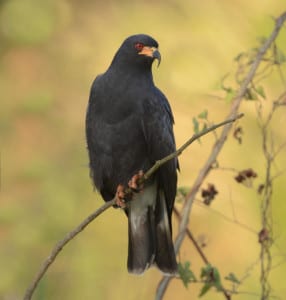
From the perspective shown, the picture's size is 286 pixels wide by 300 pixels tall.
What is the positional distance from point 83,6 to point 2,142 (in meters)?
1.21

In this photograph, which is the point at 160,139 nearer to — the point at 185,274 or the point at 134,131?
the point at 134,131

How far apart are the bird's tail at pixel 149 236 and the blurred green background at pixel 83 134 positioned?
1.00 meters

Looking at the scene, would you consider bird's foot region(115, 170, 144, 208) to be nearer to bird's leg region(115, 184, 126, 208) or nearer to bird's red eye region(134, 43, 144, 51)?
bird's leg region(115, 184, 126, 208)

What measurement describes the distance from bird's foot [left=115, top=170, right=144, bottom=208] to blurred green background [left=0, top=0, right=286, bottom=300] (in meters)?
1.36

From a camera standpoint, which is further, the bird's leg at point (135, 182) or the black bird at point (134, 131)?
the black bird at point (134, 131)

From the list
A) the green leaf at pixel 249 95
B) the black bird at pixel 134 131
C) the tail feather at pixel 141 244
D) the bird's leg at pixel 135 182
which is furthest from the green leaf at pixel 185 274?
the green leaf at pixel 249 95

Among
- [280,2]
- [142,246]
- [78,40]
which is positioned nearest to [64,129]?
[78,40]

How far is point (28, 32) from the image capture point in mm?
9273

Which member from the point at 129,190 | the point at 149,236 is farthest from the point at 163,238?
the point at 129,190

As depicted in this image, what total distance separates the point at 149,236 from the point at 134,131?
63cm

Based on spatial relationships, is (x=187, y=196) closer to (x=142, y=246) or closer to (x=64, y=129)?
(x=142, y=246)

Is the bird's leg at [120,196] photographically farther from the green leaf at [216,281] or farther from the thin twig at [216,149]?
the green leaf at [216,281]

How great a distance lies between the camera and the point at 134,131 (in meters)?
5.73

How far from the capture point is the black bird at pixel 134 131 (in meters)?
5.70
